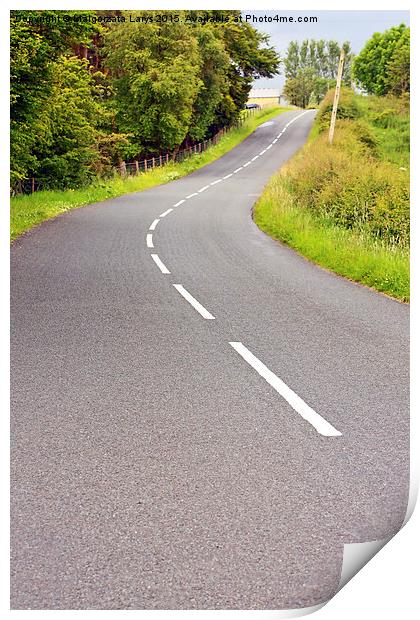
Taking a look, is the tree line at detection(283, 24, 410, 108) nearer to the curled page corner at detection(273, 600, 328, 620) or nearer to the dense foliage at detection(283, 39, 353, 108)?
the dense foliage at detection(283, 39, 353, 108)

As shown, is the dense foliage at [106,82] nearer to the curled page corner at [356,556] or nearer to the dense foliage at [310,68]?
the dense foliage at [310,68]

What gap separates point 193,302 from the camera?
962 centimetres

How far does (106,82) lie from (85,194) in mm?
8035

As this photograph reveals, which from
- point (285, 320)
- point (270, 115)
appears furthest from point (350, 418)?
point (270, 115)

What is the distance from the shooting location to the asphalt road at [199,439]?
298 cm

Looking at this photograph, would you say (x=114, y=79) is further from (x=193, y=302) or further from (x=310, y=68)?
(x=193, y=302)

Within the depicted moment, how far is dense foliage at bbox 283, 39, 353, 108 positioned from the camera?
113 feet

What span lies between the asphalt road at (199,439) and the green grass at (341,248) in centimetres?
65

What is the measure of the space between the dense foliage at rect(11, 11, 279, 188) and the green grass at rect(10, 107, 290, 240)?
868 mm

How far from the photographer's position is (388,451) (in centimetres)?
439

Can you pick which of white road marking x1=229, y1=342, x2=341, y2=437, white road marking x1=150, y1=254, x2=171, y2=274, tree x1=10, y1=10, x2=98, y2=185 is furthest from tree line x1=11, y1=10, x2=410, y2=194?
white road marking x1=229, y1=342, x2=341, y2=437

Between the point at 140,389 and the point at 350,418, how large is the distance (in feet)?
5.48

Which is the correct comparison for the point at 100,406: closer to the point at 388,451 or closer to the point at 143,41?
the point at 388,451

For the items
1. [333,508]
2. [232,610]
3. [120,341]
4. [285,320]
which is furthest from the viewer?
[285,320]
